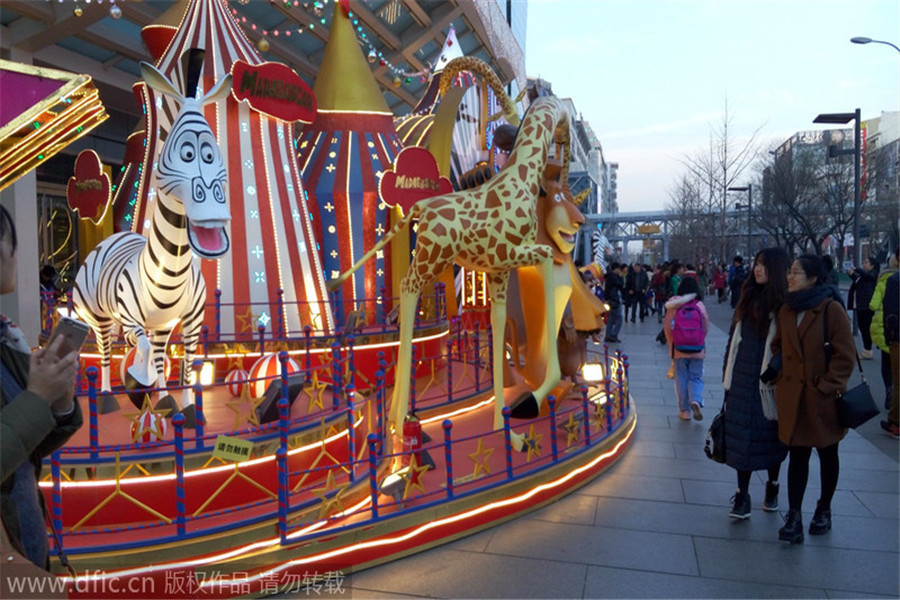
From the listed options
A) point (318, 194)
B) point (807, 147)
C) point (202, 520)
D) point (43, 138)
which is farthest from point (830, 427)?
point (807, 147)

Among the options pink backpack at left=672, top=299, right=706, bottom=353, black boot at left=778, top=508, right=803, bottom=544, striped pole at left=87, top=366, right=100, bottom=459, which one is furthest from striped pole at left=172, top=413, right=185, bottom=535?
pink backpack at left=672, top=299, right=706, bottom=353

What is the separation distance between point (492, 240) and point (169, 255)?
2.58 metres

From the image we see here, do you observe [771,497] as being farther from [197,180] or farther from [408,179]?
[408,179]

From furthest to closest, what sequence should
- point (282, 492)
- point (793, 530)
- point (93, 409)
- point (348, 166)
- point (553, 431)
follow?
point (348, 166)
point (553, 431)
point (793, 530)
point (93, 409)
point (282, 492)

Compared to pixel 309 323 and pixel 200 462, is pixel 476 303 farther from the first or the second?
pixel 200 462

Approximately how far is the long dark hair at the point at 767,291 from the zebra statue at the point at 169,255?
373cm

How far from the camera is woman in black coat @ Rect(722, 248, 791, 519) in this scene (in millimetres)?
4512

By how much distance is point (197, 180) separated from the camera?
186 inches

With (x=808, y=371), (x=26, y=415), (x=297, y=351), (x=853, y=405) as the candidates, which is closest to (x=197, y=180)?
(x=26, y=415)

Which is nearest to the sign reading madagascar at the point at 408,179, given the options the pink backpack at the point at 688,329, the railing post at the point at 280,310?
the railing post at the point at 280,310

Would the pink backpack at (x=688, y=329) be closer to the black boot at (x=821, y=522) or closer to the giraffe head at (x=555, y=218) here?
the giraffe head at (x=555, y=218)

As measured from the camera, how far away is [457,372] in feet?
32.3

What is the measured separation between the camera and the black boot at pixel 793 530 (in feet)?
14.4

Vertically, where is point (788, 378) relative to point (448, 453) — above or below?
above
